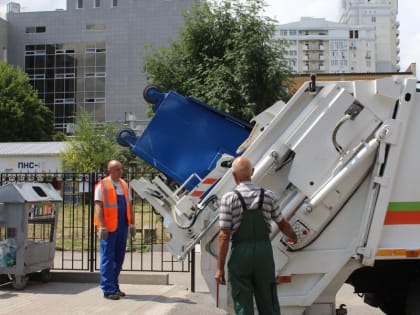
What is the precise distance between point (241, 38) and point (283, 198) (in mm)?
9772

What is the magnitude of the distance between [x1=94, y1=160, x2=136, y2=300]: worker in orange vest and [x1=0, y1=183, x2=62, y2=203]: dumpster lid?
1.20 metres

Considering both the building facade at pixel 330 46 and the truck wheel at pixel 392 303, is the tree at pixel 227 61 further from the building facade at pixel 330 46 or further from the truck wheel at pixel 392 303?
the building facade at pixel 330 46

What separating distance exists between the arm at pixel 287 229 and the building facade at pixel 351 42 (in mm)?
118308

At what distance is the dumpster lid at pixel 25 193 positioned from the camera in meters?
7.54

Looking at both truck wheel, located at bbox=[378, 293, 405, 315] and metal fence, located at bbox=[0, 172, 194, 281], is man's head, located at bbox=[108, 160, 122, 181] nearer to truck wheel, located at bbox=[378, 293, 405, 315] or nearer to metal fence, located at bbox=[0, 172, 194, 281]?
metal fence, located at bbox=[0, 172, 194, 281]

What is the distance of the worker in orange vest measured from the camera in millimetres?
7023

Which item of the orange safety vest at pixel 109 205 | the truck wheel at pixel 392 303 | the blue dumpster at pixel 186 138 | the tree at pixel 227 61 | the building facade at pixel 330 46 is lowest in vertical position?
the truck wheel at pixel 392 303

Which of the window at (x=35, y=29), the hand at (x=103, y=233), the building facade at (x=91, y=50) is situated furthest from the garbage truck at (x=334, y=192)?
the window at (x=35, y=29)

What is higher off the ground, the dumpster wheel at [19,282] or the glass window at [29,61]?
the glass window at [29,61]

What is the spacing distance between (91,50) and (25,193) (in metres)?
54.8

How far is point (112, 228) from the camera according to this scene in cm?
708

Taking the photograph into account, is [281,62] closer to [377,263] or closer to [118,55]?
[377,263]

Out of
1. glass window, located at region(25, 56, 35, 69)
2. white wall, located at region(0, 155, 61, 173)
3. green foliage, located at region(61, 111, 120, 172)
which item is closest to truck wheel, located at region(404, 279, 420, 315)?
green foliage, located at region(61, 111, 120, 172)

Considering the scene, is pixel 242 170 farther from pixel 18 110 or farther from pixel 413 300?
pixel 18 110
